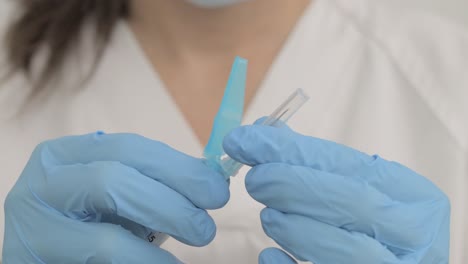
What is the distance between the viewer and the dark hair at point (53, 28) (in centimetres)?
98

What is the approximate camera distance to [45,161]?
2.31ft

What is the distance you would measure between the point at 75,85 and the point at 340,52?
0.37 meters

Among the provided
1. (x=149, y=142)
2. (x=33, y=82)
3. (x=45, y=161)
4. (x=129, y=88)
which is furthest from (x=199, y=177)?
(x=33, y=82)

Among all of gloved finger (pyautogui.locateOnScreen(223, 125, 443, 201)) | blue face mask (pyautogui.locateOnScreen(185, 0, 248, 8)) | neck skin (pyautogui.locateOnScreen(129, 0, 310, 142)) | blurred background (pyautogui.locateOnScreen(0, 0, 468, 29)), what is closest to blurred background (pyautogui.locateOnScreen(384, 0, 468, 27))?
blurred background (pyautogui.locateOnScreen(0, 0, 468, 29))

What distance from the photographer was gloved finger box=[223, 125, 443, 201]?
62 centimetres

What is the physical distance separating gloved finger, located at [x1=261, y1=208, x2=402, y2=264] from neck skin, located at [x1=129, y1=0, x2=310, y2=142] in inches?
11.8

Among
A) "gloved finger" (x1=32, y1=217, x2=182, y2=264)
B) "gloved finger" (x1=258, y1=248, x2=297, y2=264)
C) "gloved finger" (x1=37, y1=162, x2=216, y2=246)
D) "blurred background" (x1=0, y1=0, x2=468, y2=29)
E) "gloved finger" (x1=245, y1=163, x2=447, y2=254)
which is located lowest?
"gloved finger" (x1=32, y1=217, x2=182, y2=264)

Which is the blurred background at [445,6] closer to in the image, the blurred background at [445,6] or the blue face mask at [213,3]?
the blurred background at [445,6]

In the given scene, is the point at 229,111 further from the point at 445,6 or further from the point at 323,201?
the point at 445,6

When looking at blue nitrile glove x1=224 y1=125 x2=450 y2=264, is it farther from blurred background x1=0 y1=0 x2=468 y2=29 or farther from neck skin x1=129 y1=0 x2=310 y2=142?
blurred background x1=0 y1=0 x2=468 y2=29

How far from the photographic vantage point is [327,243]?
2.05ft

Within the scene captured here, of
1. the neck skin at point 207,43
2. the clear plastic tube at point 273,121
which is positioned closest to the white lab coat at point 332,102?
the neck skin at point 207,43

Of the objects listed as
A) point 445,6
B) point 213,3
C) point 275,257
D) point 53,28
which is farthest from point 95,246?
point 445,6

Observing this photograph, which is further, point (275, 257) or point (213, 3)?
point (213, 3)
